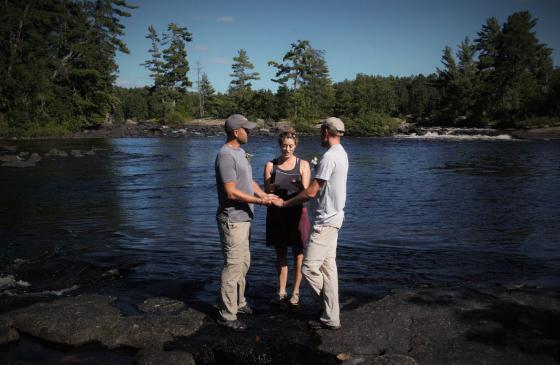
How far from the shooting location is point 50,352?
15.7 feet

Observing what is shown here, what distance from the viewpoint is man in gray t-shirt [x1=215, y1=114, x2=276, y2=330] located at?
5.05 metres

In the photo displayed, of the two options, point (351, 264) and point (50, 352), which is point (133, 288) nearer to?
point (50, 352)

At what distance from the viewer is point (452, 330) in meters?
4.92

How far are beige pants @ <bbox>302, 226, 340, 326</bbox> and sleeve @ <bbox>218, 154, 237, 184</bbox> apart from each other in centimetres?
112

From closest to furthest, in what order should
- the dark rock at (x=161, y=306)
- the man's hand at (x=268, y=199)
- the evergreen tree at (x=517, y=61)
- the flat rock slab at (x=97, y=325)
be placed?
the flat rock slab at (x=97, y=325), the man's hand at (x=268, y=199), the dark rock at (x=161, y=306), the evergreen tree at (x=517, y=61)

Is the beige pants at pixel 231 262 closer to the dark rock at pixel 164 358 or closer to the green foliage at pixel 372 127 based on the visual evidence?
the dark rock at pixel 164 358

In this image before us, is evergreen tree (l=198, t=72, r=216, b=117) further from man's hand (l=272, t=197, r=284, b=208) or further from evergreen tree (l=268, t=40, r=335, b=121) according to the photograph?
man's hand (l=272, t=197, r=284, b=208)

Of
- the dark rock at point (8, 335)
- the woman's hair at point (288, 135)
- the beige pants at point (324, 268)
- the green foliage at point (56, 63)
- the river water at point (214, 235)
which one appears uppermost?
the green foliage at point (56, 63)

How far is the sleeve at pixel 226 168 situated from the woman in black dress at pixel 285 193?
55cm

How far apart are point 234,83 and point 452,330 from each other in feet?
319

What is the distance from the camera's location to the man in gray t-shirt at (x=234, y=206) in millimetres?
5055

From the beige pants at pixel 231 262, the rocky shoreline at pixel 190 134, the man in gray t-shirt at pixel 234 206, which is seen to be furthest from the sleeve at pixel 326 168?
the rocky shoreline at pixel 190 134

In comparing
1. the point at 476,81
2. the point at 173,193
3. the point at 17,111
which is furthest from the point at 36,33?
the point at 476,81

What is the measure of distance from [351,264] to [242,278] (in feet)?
10.2
